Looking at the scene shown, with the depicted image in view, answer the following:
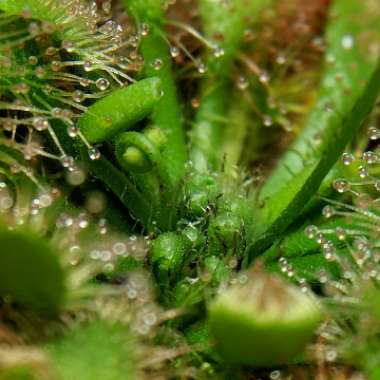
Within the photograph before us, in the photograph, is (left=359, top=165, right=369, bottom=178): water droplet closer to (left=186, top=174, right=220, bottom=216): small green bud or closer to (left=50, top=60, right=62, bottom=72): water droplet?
(left=186, top=174, right=220, bottom=216): small green bud

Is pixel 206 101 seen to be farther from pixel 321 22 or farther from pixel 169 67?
pixel 321 22

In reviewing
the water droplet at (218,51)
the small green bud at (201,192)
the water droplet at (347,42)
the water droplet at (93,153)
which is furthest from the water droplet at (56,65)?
the water droplet at (347,42)

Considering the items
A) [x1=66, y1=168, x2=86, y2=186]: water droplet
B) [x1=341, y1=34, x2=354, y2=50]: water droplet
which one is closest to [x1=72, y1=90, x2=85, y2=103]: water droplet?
[x1=66, y1=168, x2=86, y2=186]: water droplet

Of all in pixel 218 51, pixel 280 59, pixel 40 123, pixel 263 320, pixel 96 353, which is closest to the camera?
pixel 263 320

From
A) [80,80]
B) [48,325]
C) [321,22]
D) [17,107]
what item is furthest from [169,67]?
[48,325]

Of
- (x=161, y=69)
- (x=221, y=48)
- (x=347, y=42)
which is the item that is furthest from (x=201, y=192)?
(x=347, y=42)

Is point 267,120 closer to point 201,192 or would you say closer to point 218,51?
point 218,51

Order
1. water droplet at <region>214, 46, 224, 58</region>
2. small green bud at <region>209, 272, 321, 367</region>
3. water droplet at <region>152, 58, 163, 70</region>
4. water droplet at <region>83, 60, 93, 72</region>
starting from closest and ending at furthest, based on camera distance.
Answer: small green bud at <region>209, 272, 321, 367</region> < water droplet at <region>83, 60, 93, 72</region> < water droplet at <region>152, 58, 163, 70</region> < water droplet at <region>214, 46, 224, 58</region>

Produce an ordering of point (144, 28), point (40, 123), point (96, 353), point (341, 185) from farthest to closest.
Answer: point (144, 28)
point (341, 185)
point (40, 123)
point (96, 353)

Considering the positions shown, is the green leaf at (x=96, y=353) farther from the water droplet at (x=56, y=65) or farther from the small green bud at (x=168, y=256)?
the water droplet at (x=56, y=65)
